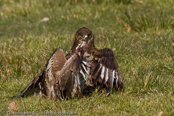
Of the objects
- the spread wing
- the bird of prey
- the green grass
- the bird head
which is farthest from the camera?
the bird head

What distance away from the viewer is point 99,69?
201 inches

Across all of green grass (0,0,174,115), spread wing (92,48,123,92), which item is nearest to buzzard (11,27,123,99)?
spread wing (92,48,123,92)

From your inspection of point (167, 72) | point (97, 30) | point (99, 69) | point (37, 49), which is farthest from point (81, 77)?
point (97, 30)

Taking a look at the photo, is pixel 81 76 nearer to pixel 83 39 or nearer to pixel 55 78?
pixel 55 78

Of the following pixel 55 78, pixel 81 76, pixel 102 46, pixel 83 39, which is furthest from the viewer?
pixel 102 46

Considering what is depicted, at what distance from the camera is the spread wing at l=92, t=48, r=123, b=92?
5.09 meters

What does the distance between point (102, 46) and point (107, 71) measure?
2.16 metres

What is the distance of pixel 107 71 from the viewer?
5094mm

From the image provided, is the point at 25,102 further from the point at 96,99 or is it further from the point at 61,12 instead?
the point at 61,12

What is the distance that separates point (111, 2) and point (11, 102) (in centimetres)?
691

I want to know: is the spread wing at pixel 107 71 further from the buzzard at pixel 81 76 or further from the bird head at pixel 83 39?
the bird head at pixel 83 39

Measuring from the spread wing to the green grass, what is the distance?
0.24 m

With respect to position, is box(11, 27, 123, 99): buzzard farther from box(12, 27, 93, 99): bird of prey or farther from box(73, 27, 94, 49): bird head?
box(73, 27, 94, 49): bird head

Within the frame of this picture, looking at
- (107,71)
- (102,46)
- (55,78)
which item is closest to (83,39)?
(107,71)
